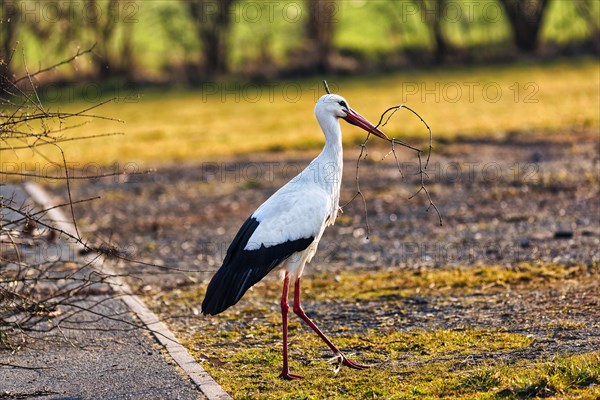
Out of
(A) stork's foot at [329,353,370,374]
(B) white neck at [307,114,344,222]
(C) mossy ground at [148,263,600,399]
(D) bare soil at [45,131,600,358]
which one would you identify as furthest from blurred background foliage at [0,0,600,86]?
(A) stork's foot at [329,353,370,374]

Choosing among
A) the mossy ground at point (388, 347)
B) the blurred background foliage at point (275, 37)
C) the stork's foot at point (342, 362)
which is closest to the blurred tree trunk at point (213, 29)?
the blurred background foliage at point (275, 37)

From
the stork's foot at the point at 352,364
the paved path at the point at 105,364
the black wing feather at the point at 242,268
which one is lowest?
the paved path at the point at 105,364

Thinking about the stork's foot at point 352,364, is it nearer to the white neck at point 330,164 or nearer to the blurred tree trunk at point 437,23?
the white neck at point 330,164

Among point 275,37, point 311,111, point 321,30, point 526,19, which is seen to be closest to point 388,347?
point 311,111

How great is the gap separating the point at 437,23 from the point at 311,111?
25.7ft

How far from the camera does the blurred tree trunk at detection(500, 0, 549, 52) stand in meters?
32.1

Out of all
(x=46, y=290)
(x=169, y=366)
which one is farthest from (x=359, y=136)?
(x=169, y=366)

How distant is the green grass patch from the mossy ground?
24.6 ft

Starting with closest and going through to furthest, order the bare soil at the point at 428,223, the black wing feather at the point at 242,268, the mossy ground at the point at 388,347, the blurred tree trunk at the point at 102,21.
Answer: the mossy ground at the point at 388,347 < the black wing feather at the point at 242,268 < the bare soil at the point at 428,223 < the blurred tree trunk at the point at 102,21

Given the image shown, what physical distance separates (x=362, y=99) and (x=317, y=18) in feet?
18.9

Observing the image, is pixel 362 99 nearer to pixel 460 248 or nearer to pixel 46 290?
pixel 460 248

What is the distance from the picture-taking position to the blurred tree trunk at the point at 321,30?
30.7 m

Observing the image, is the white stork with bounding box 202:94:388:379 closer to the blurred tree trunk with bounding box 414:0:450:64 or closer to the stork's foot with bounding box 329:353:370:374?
the stork's foot with bounding box 329:353:370:374

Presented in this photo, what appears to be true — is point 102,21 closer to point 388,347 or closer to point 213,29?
point 213,29
